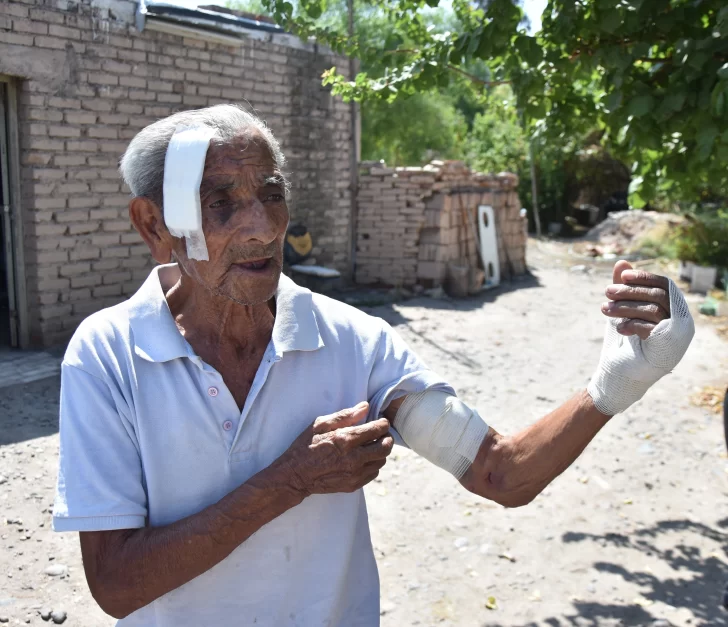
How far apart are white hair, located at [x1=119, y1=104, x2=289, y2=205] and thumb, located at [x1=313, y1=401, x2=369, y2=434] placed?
1.93 feet

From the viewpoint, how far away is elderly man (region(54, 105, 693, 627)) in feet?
4.57

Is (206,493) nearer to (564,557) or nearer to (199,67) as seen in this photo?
(564,557)

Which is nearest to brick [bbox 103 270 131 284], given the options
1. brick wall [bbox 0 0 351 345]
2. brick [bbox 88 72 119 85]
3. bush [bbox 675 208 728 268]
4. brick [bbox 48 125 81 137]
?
brick wall [bbox 0 0 351 345]

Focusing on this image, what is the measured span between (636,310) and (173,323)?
0.99 meters

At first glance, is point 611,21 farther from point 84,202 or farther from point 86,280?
point 86,280

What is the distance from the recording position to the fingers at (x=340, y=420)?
147 centimetres

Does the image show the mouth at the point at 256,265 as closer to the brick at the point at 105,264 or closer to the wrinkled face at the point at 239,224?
the wrinkled face at the point at 239,224

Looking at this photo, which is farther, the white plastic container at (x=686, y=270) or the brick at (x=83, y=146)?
the white plastic container at (x=686, y=270)

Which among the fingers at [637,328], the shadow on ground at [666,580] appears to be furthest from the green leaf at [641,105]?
the shadow on ground at [666,580]

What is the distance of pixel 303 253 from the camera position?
9258 mm

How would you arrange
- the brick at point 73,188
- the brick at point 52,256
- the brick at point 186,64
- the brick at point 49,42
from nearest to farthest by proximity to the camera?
the brick at point 49,42 < the brick at point 52,256 < the brick at point 73,188 < the brick at point 186,64

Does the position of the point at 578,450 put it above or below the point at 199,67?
below

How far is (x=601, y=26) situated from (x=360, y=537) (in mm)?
2243

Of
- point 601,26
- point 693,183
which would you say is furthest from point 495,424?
point 601,26
